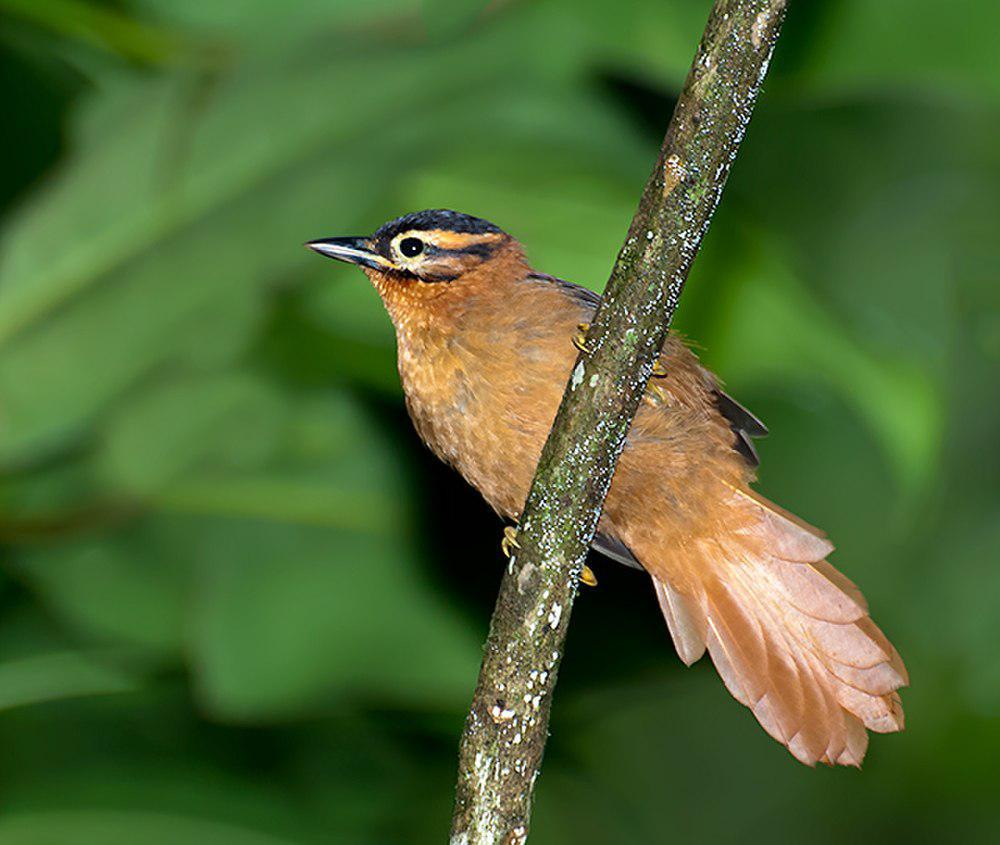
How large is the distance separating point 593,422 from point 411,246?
0.97m

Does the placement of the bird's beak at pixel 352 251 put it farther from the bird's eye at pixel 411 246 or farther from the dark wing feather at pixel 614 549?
the dark wing feather at pixel 614 549

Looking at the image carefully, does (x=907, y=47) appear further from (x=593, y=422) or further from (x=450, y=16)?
(x=593, y=422)

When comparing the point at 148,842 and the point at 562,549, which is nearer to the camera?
the point at 562,549

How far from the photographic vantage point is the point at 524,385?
80.7 inches

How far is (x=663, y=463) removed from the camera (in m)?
2.16

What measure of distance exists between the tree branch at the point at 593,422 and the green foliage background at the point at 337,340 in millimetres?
1325

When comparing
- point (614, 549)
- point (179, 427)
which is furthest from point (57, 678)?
point (614, 549)

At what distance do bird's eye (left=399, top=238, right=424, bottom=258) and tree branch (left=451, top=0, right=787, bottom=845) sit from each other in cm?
92

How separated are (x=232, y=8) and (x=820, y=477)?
8.19ft

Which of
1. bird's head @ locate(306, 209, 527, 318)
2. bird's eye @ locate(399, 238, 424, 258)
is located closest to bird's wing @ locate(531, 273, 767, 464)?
bird's head @ locate(306, 209, 527, 318)

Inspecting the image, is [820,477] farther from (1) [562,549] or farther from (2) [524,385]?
(1) [562,549]

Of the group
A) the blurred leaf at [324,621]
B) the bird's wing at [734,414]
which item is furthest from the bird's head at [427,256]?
the blurred leaf at [324,621]

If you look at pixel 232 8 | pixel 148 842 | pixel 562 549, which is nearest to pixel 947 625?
pixel 148 842

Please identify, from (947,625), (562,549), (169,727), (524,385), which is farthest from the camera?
(947,625)
